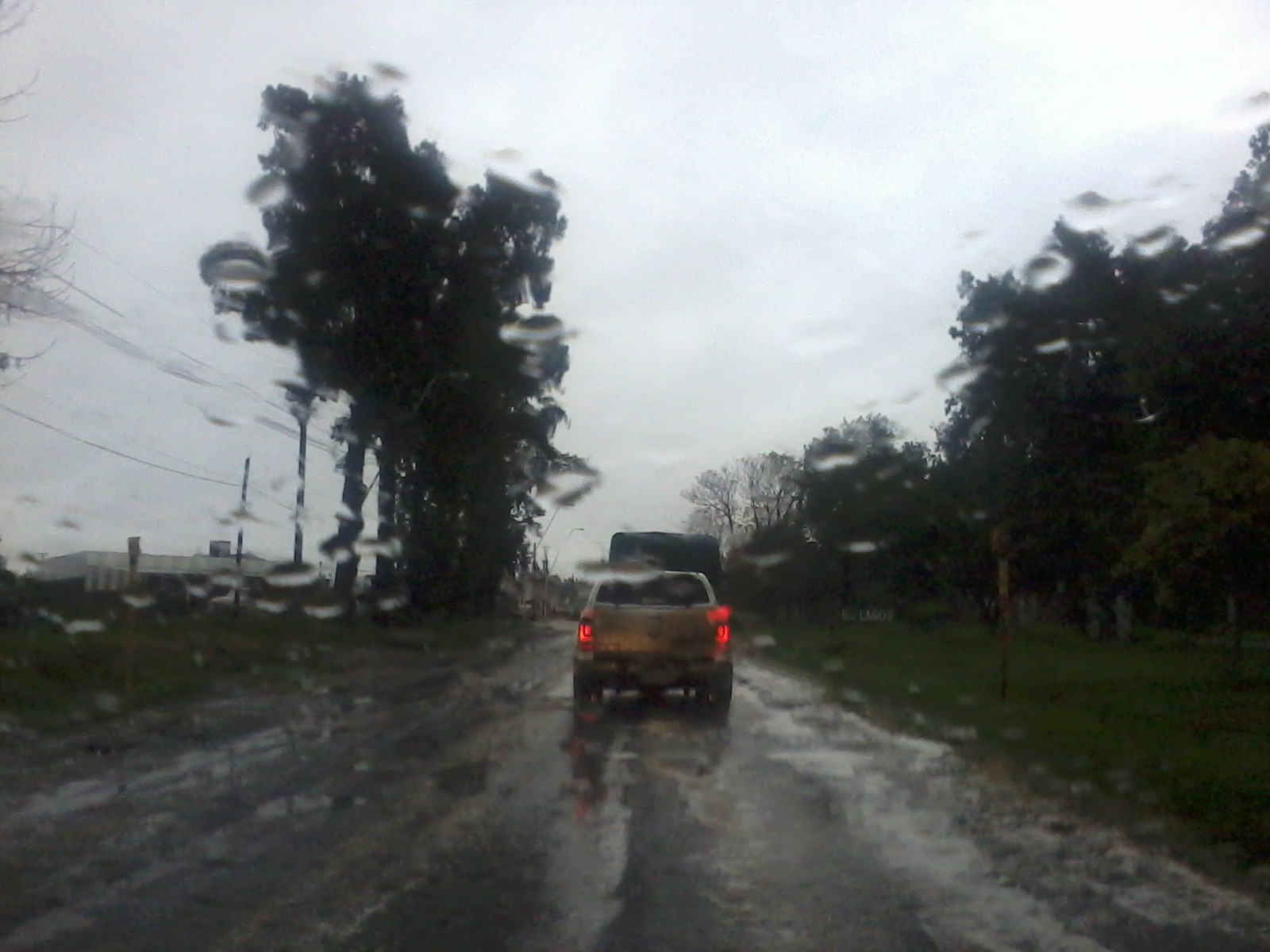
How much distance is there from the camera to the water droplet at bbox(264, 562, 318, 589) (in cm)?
3784

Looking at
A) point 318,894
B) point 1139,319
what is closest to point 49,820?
point 318,894

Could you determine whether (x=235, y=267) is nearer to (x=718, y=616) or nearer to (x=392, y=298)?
(x=392, y=298)

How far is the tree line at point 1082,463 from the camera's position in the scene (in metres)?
18.8

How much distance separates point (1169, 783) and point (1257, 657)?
985 inches

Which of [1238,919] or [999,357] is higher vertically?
[999,357]

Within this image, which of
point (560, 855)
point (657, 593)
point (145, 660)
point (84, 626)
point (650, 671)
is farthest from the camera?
point (84, 626)

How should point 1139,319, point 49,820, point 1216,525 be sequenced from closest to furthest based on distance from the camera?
point 49,820 → point 1216,525 → point 1139,319

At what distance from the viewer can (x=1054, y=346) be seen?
102 feet

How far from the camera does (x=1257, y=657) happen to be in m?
33.2

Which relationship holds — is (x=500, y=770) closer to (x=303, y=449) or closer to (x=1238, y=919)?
(x=1238, y=919)

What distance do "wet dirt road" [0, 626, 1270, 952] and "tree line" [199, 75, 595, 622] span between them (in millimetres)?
26682

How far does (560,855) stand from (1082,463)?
27449mm

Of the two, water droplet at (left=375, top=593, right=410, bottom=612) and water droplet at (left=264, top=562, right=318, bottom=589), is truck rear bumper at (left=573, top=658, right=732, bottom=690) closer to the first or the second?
water droplet at (left=264, top=562, right=318, bottom=589)

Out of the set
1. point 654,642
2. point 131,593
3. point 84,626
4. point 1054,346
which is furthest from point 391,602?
point 654,642
